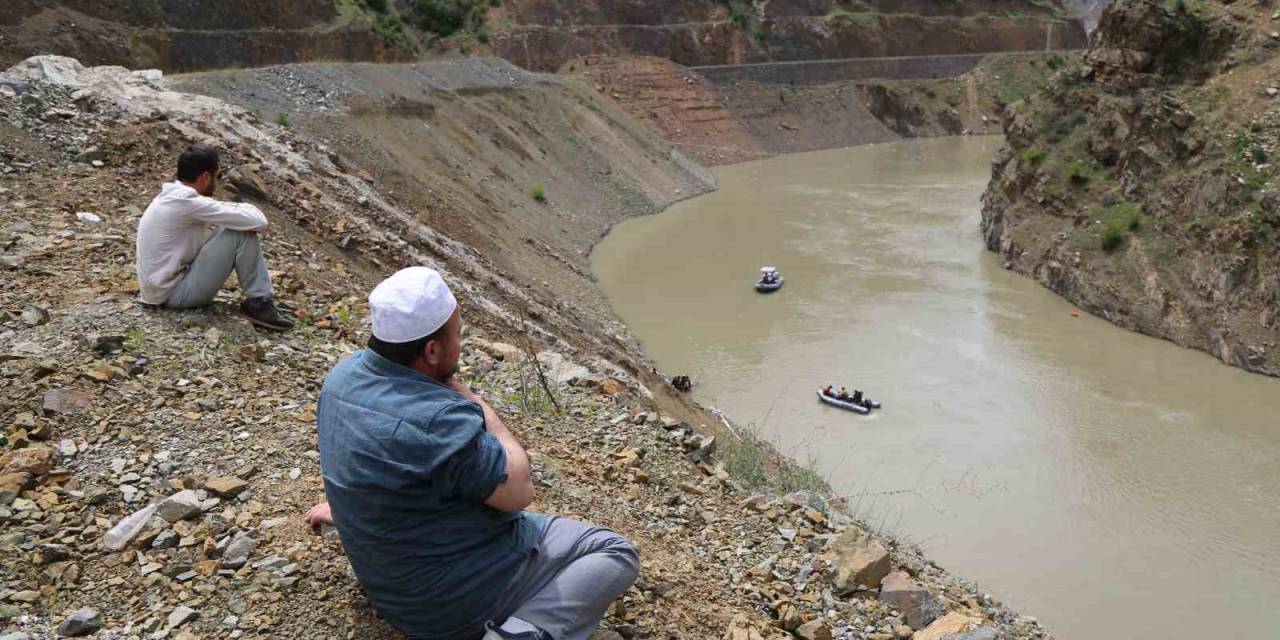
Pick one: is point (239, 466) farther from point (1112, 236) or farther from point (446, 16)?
point (446, 16)

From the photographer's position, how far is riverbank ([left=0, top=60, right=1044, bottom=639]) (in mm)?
4258

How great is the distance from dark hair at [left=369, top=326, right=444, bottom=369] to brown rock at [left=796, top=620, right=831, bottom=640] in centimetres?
272

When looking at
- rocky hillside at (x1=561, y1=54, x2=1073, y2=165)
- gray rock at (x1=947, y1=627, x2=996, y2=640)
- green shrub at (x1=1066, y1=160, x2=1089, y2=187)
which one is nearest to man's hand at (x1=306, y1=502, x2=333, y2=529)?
gray rock at (x1=947, y1=627, x2=996, y2=640)

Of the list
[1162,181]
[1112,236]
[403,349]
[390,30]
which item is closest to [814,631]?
[403,349]

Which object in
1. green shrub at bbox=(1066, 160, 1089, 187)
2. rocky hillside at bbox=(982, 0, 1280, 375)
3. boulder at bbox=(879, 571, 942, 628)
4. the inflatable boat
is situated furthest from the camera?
green shrub at bbox=(1066, 160, 1089, 187)

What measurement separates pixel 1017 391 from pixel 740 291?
28.5 ft

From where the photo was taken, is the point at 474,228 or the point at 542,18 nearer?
the point at 474,228

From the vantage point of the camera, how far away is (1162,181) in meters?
23.3

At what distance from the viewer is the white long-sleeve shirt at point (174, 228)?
650 centimetres

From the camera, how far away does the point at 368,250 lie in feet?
44.0

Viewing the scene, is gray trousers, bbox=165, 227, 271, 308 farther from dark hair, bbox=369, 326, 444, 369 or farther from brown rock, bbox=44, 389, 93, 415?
dark hair, bbox=369, 326, 444, 369

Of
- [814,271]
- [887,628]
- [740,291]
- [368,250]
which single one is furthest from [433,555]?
[814,271]

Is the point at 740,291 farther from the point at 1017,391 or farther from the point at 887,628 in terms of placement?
the point at 887,628

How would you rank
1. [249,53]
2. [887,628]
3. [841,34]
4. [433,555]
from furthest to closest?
[841,34]
[249,53]
[887,628]
[433,555]
